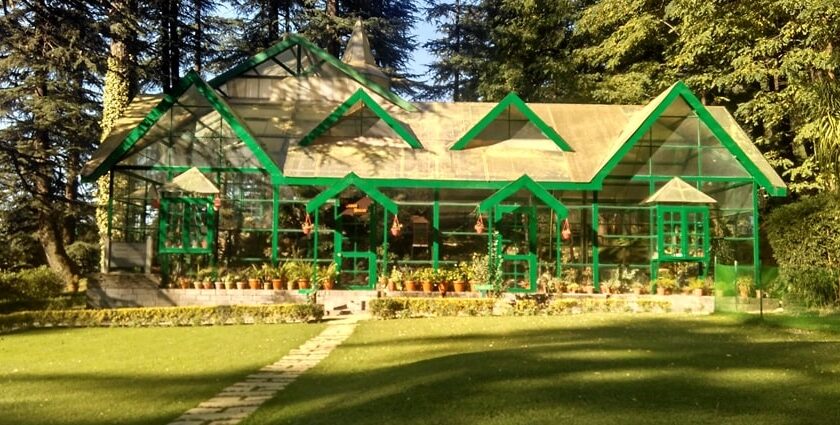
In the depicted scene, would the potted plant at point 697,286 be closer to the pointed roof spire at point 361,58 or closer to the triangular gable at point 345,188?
the triangular gable at point 345,188

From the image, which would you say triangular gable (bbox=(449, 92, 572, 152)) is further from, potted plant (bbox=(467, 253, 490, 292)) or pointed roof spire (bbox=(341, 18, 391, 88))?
pointed roof spire (bbox=(341, 18, 391, 88))

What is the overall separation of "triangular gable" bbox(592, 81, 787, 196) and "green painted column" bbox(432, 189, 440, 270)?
4.45 meters

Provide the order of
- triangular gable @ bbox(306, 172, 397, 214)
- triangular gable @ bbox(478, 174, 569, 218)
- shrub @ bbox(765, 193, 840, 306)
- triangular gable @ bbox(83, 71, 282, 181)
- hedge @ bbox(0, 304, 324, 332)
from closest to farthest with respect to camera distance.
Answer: hedge @ bbox(0, 304, 324, 332), shrub @ bbox(765, 193, 840, 306), triangular gable @ bbox(478, 174, 569, 218), triangular gable @ bbox(306, 172, 397, 214), triangular gable @ bbox(83, 71, 282, 181)

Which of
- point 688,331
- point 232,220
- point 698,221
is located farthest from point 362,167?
point 688,331

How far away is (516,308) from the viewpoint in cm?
1612

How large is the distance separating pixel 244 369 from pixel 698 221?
1396 centimetres

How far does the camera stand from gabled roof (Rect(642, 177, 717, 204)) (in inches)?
758

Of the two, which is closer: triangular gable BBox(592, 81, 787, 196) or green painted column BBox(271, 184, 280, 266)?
green painted column BBox(271, 184, 280, 266)

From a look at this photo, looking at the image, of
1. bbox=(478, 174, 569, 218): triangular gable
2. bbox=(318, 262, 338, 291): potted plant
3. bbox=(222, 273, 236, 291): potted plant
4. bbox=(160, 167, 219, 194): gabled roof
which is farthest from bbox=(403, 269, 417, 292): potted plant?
bbox=(160, 167, 219, 194): gabled roof

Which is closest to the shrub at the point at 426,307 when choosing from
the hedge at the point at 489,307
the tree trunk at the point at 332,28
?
the hedge at the point at 489,307

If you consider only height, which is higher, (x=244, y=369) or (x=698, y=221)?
(x=698, y=221)

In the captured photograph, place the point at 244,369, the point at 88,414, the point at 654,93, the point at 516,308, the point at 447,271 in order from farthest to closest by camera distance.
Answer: the point at 654,93 < the point at 447,271 < the point at 516,308 < the point at 244,369 < the point at 88,414

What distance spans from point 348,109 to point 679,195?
977 centimetres

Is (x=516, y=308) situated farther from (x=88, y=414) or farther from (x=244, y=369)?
(x=88, y=414)
